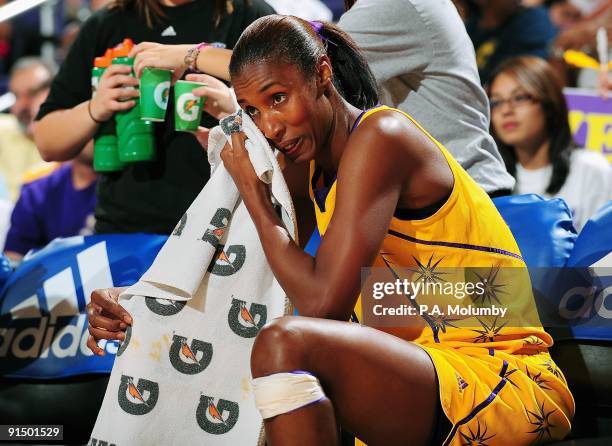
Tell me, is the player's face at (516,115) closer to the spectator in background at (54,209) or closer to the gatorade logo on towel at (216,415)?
the spectator in background at (54,209)

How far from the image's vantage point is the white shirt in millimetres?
3855

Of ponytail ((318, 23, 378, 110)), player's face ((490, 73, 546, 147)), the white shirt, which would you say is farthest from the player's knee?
player's face ((490, 73, 546, 147))

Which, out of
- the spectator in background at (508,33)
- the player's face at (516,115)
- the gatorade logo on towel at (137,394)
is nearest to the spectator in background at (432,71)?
the gatorade logo on towel at (137,394)

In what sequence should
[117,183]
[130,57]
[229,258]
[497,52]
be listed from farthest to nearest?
1. [497,52]
2. [117,183]
3. [130,57]
4. [229,258]

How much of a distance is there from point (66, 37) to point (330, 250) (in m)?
4.76

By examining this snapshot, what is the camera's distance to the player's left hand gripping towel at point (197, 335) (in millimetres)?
2234

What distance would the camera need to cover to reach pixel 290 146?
6.78ft

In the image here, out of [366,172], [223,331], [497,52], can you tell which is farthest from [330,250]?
[497,52]

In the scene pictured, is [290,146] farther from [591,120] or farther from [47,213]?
[591,120]

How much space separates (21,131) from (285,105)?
4.03 meters

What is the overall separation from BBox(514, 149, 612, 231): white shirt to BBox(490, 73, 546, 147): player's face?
164 millimetres

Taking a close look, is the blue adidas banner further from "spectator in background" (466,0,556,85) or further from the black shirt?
"spectator in background" (466,0,556,85)

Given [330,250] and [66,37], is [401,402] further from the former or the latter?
[66,37]

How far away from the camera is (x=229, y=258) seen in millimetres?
2289
